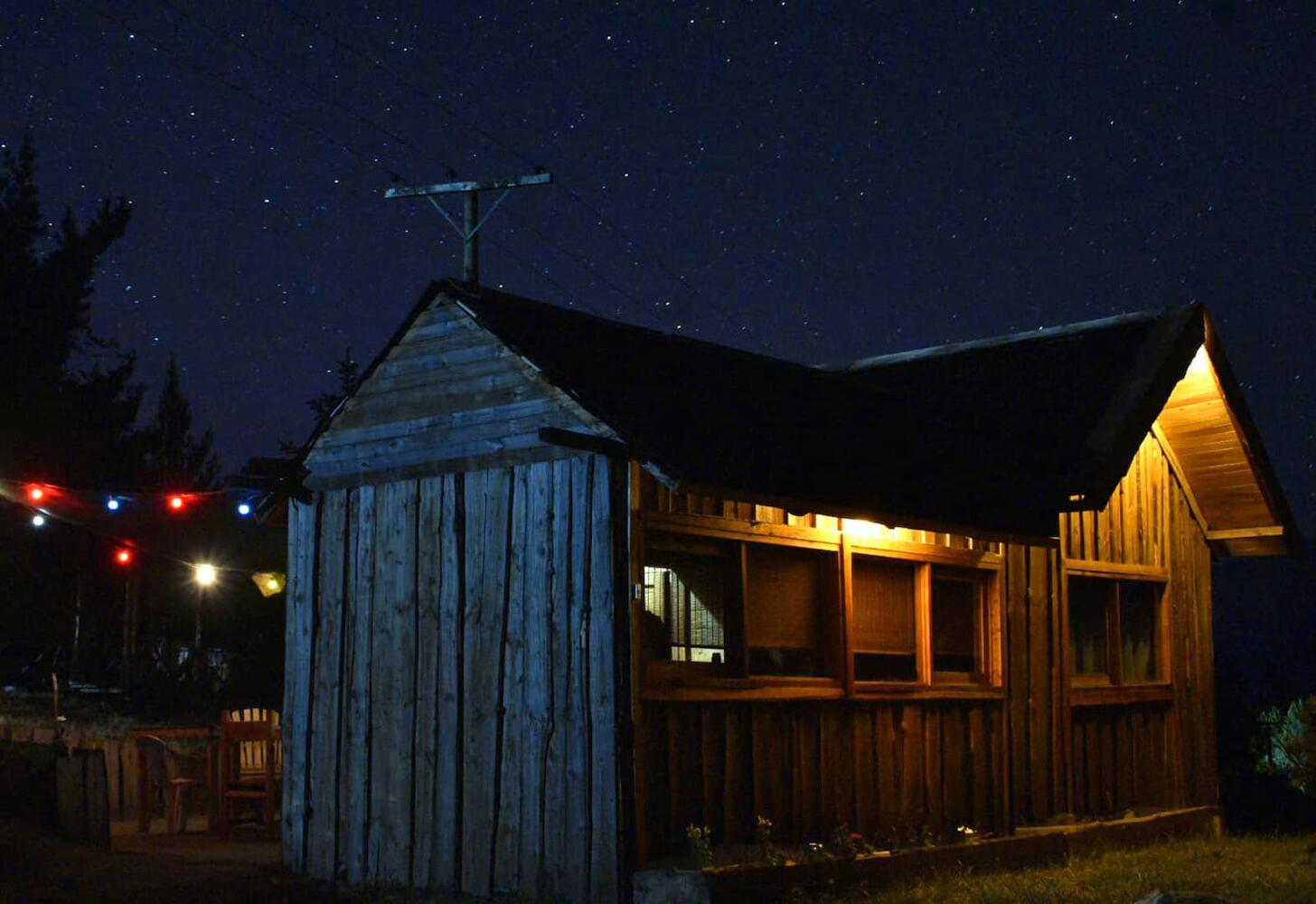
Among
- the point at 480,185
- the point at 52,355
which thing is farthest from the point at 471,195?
the point at 52,355

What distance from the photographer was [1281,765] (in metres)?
15.2

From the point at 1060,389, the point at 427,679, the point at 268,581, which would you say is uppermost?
the point at 1060,389

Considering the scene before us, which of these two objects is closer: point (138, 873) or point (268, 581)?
point (138, 873)

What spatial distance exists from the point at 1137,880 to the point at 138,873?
8114 millimetres

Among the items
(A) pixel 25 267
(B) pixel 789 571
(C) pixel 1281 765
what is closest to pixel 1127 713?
(C) pixel 1281 765

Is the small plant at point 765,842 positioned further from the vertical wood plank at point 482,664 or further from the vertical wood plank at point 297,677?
the vertical wood plank at point 297,677

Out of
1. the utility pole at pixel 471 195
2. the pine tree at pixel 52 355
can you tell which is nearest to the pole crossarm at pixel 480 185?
the utility pole at pixel 471 195

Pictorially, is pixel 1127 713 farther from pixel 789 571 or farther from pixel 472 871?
pixel 472 871

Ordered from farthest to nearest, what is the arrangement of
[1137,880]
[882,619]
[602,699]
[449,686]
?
1. [882,619]
2. [1137,880]
3. [449,686]
4. [602,699]

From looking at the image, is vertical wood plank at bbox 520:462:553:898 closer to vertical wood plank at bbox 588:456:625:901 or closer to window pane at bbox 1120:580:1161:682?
vertical wood plank at bbox 588:456:625:901

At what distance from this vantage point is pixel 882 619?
1364cm

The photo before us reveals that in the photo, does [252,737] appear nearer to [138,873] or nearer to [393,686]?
[138,873]

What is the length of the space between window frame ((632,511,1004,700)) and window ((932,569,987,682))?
0.7 inches

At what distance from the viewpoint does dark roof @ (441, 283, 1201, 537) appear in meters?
11.7
